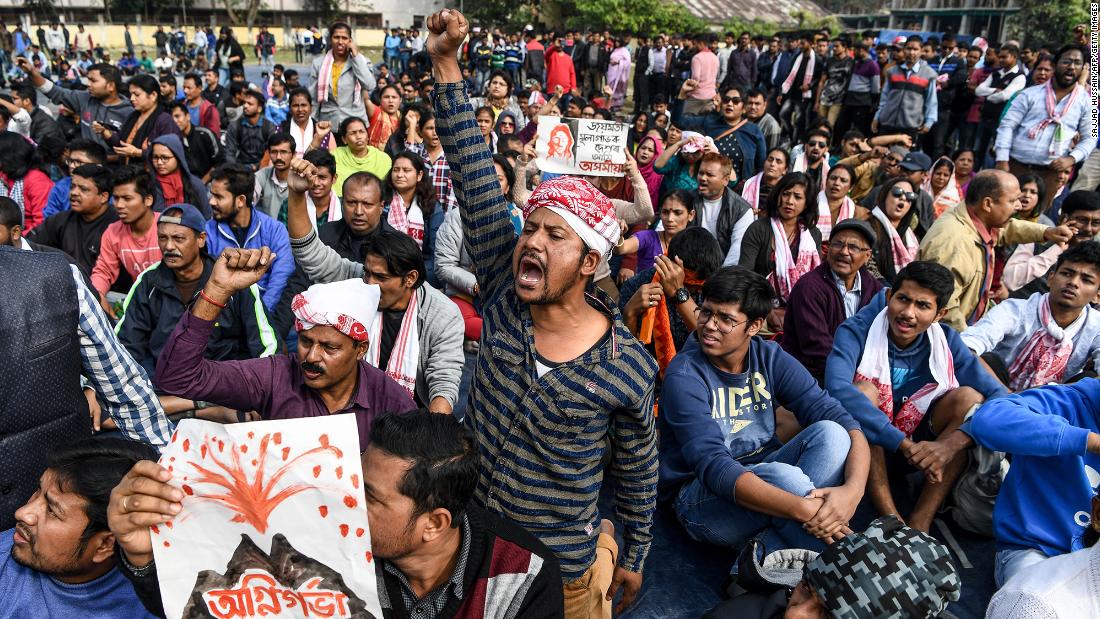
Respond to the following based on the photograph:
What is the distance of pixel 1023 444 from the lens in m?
2.74

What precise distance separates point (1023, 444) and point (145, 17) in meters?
55.7

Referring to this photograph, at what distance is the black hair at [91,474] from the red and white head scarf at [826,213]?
497 centimetres

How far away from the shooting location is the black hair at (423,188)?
5863 millimetres

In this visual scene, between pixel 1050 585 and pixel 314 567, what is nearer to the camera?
pixel 314 567

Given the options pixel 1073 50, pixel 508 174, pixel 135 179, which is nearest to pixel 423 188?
pixel 508 174

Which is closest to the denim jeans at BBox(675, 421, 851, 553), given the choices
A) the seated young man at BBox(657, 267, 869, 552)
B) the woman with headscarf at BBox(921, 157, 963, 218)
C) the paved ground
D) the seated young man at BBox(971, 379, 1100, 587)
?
the seated young man at BBox(657, 267, 869, 552)

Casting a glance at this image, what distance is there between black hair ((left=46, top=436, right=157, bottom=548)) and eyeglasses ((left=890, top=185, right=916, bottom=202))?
5437 mm

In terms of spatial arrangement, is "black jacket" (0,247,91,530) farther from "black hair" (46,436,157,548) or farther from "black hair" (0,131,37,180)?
"black hair" (0,131,37,180)

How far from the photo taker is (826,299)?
425 cm

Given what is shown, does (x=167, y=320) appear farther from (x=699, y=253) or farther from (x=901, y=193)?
(x=901, y=193)

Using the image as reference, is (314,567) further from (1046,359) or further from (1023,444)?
(1046,359)

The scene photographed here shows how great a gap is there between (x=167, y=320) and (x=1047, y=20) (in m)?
32.7

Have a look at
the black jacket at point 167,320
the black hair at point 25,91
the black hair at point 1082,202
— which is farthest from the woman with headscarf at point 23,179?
the black hair at point 1082,202

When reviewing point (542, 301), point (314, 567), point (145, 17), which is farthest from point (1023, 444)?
point (145, 17)
